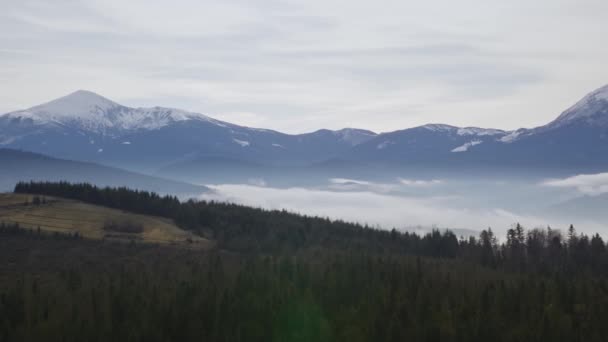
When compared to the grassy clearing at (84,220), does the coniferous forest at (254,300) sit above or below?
below

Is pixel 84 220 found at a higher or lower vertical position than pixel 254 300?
higher

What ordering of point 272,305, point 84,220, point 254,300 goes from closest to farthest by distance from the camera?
point 272,305
point 254,300
point 84,220

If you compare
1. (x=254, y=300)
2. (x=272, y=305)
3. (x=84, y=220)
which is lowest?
(x=272, y=305)

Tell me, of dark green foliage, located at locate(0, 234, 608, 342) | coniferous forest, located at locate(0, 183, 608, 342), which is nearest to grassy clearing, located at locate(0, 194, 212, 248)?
coniferous forest, located at locate(0, 183, 608, 342)

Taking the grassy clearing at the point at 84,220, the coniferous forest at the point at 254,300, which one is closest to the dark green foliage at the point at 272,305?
the coniferous forest at the point at 254,300

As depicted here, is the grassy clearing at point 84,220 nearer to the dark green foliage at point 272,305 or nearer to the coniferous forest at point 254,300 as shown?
the coniferous forest at point 254,300

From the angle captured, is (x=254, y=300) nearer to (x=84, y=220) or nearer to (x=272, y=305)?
(x=272, y=305)

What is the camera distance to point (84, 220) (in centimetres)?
14375

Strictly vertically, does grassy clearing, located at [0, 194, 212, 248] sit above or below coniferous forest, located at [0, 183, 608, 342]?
above

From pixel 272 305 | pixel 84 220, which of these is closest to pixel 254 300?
pixel 272 305

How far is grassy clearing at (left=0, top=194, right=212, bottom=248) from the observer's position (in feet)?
434

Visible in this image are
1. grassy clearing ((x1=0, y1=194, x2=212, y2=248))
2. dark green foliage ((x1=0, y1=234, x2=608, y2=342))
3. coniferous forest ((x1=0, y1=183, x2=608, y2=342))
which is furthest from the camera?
grassy clearing ((x1=0, y1=194, x2=212, y2=248))

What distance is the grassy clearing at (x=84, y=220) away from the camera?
132250mm

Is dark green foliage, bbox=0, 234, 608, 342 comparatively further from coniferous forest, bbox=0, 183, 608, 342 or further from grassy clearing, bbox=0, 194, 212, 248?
grassy clearing, bbox=0, 194, 212, 248
